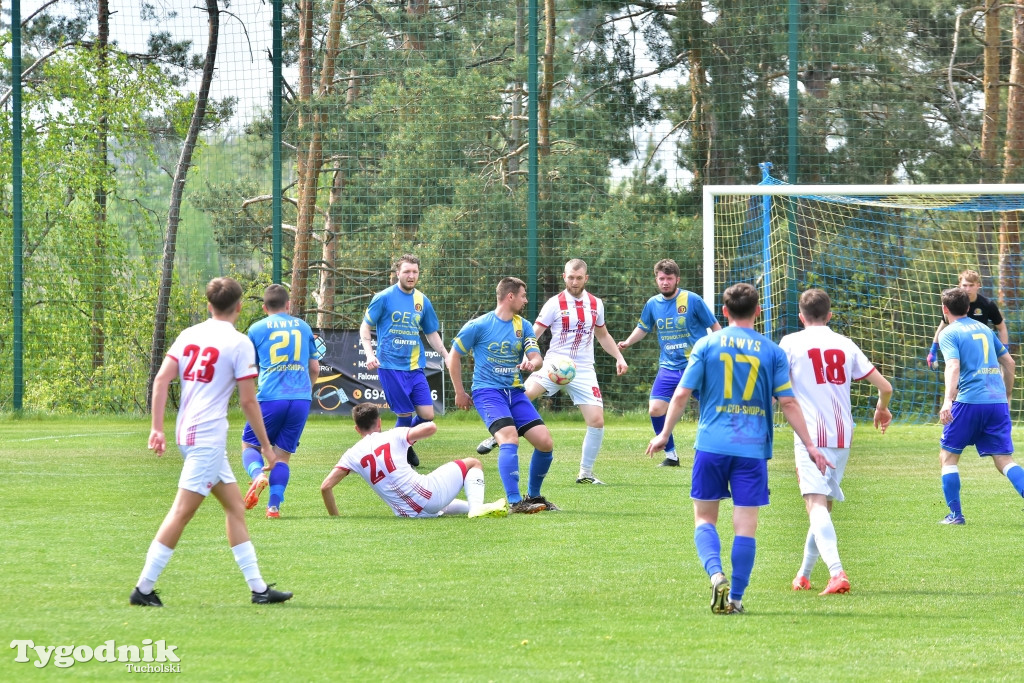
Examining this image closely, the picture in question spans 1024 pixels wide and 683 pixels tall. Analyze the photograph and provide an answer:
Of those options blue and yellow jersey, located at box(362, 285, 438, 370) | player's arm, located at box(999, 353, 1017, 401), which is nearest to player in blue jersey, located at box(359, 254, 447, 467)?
blue and yellow jersey, located at box(362, 285, 438, 370)

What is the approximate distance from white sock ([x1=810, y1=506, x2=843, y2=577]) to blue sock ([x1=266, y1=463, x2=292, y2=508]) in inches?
166

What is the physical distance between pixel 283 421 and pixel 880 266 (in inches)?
489

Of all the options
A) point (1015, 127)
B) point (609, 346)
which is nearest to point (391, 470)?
point (609, 346)

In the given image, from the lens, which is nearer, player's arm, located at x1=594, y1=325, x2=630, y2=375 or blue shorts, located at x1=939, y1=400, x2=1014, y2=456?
blue shorts, located at x1=939, y1=400, x2=1014, y2=456

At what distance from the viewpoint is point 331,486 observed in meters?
8.90

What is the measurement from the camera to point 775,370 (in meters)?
6.09

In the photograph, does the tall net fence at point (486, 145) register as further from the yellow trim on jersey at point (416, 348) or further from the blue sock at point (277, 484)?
the blue sock at point (277, 484)

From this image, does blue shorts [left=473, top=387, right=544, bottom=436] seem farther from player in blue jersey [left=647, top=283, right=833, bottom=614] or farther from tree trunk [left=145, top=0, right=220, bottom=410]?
tree trunk [left=145, top=0, right=220, bottom=410]

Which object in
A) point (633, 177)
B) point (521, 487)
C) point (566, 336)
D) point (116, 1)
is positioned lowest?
point (521, 487)

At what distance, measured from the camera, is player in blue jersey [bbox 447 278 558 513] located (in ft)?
31.0

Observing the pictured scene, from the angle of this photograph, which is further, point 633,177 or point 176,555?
point 633,177

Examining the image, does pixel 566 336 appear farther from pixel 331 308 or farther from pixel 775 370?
pixel 331 308

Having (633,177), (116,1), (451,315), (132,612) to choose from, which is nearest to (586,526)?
(132,612)

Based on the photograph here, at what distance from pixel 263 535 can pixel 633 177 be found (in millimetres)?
14694
